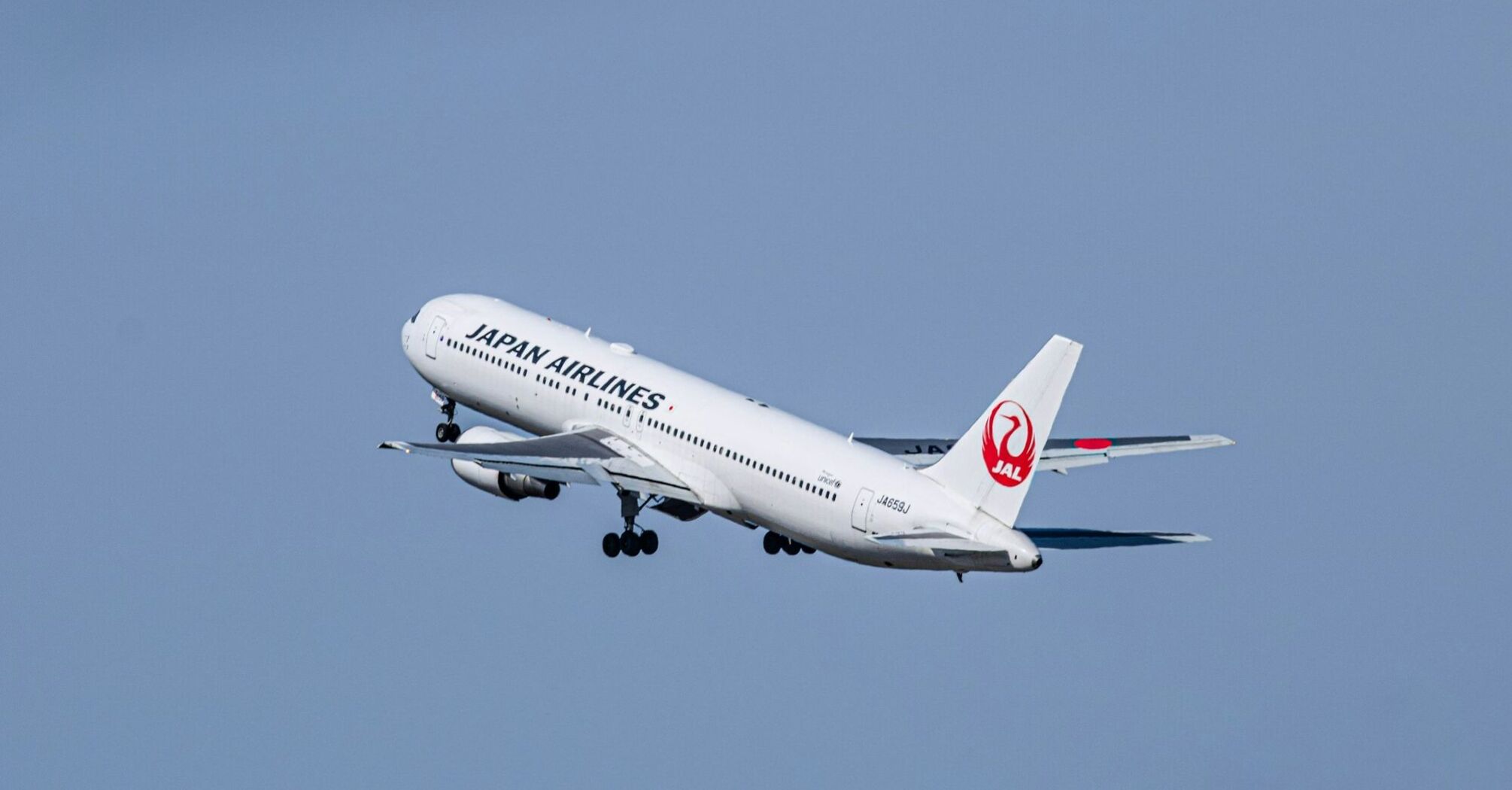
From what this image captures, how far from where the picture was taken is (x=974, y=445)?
317 feet

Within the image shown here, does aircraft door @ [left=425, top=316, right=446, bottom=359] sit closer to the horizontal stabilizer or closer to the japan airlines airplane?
the japan airlines airplane

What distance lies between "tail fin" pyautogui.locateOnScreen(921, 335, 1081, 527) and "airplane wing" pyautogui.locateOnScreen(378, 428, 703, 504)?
40.3 feet

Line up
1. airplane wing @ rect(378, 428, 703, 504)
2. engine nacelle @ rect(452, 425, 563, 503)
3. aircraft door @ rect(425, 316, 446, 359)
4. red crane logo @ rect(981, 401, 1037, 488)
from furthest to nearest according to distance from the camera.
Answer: aircraft door @ rect(425, 316, 446, 359) → engine nacelle @ rect(452, 425, 563, 503) → airplane wing @ rect(378, 428, 703, 504) → red crane logo @ rect(981, 401, 1037, 488)

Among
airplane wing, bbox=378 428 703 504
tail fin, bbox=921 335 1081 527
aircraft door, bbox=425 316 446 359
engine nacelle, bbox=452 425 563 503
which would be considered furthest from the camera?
aircraft door, bbox=425 316 446 359

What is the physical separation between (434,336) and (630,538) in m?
14.8

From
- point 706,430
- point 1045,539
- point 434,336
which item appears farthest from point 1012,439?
point 434,336

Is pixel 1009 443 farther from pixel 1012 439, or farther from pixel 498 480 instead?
pixel 498 480

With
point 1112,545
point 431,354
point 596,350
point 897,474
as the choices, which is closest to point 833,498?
point 897,474

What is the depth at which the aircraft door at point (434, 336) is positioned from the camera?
118 metres

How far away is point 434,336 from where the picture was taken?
118 m

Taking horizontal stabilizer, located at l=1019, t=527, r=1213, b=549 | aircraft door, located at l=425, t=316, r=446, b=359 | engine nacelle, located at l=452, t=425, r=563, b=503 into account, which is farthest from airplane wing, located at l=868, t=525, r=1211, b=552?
aircraft door, located at l=425, t=316, r=446, b=359

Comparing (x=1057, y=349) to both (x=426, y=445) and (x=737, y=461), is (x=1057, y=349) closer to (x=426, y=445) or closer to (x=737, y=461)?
(x=737, y=461)

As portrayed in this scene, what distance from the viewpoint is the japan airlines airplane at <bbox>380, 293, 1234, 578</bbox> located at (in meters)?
95.8

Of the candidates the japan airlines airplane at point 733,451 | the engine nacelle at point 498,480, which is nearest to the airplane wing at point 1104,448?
the japan airlines airplane at point 733,451
